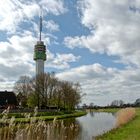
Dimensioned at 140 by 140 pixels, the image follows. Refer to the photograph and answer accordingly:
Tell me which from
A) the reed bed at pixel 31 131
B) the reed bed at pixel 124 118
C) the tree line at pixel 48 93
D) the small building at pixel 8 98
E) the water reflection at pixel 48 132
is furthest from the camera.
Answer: the small building at pixel 8 98

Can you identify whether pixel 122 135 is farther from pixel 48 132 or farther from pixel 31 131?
pixel 31 131

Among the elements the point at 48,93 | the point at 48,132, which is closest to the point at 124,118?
the point at 48,132

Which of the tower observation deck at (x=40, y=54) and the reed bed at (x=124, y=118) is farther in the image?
the tower observation deck at (x=40, y=54)

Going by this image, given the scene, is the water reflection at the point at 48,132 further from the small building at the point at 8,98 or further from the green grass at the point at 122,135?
the small building at the point at 8,98

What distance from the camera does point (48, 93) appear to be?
9188 centimetres

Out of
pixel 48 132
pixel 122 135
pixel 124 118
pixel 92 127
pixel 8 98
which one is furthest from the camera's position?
pixel 8 98

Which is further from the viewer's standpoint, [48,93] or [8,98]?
[8,98]

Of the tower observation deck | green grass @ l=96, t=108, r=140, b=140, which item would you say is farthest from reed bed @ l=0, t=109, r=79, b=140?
the tower observation deck

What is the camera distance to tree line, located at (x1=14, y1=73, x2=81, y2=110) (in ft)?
296

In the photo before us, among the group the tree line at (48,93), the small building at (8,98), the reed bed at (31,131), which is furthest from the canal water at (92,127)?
the small building at (8,98)

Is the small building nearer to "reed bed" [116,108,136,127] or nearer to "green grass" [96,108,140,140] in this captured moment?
"reed bed" [116,108,136,127]

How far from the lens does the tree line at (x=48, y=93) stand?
9014cm

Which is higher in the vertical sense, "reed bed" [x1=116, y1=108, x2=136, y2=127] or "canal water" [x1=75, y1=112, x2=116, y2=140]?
"reed bed" [x1=116, y1=108, x2=136, y2=127]

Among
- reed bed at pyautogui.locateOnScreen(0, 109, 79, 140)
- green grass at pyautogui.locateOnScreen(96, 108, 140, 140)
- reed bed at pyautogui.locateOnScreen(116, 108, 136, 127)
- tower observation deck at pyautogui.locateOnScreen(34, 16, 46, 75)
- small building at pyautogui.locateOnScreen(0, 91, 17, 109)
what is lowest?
green grass at pyautogui.locateOnScreen(96, 108, 140, 140)
